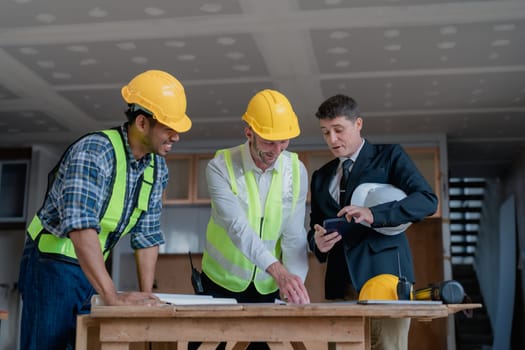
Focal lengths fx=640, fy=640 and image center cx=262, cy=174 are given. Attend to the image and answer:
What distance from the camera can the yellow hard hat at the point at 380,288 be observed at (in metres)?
2.05

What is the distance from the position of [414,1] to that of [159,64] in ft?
6.45

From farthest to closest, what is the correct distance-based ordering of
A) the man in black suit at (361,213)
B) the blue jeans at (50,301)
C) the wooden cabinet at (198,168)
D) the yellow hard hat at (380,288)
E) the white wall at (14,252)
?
the white wall at (14,252) < the wooden cabinet at (198,168) < the man in black suit at (361,213) < the yellow hard hat at (380,288) < the blue jeans at (50,301)

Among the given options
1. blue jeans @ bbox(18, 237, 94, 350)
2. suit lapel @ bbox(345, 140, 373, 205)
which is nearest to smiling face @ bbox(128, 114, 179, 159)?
blue jeans @ bbox(18, 237, 94, 350)

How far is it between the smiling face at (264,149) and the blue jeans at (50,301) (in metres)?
0.84

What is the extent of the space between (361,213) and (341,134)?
0.41 m

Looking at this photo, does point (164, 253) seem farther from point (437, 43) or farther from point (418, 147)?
point (437, 43)

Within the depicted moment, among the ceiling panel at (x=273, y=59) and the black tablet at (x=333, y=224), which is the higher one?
the ceiling panel at (x=273, y=59)

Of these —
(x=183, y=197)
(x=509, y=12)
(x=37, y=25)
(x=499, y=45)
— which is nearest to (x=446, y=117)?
(x=499, y=45)

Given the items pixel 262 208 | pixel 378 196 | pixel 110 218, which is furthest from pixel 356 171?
pixel 110 218

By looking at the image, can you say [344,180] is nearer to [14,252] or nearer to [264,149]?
[264,149]

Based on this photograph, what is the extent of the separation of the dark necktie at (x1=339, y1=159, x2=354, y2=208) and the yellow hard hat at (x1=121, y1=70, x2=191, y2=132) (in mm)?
651

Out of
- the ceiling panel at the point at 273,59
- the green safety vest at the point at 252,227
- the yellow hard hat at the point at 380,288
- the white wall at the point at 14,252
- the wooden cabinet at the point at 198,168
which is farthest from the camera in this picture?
the white wall at the point at 14,252

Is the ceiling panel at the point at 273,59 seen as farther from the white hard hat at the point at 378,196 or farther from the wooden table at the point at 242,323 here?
the wooden table at the point at 242,323

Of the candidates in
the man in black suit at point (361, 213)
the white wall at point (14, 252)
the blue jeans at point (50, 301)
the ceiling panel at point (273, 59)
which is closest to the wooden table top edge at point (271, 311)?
the blue jeans at point (50, 301)
